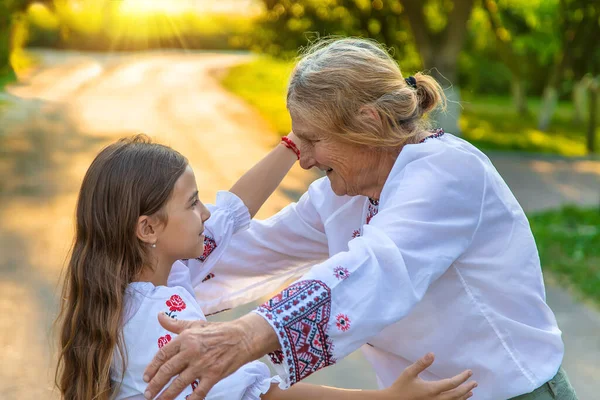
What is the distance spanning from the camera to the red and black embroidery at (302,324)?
1.58 meters

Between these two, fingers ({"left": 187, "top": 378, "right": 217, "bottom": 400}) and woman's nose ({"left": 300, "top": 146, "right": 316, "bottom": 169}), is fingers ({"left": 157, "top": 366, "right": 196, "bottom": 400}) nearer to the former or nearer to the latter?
fingers ({"left": 187, "top": 378, "right": 217, "bottom": 400})

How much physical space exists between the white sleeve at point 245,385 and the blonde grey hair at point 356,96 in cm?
58

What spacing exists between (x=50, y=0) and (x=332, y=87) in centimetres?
1412

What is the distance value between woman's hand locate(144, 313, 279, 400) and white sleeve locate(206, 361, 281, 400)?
15.4 inches

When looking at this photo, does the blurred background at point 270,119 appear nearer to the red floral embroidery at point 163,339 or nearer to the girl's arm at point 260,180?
the girl's arm at point 260,180

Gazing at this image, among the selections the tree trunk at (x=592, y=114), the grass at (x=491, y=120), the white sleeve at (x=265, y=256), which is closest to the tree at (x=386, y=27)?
the grass at (x=491, y=120)

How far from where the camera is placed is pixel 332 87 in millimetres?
1969

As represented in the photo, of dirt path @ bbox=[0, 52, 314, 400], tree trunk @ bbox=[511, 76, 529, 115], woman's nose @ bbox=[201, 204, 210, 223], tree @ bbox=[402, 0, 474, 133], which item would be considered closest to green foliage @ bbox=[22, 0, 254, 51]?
dirt path @ bbox=[0, 52, 314, 400]

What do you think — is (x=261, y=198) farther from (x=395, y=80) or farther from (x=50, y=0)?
(x=50, y=0)

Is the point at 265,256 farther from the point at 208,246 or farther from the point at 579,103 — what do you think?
the point at 579,103

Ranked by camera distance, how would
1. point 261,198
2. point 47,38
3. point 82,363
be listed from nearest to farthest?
point 82,363
point 261,198
point 47,38

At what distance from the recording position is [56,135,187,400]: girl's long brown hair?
2076mm

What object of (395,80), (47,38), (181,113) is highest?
(395,80)

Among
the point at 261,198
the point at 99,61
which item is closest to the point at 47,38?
the point at 99,61
